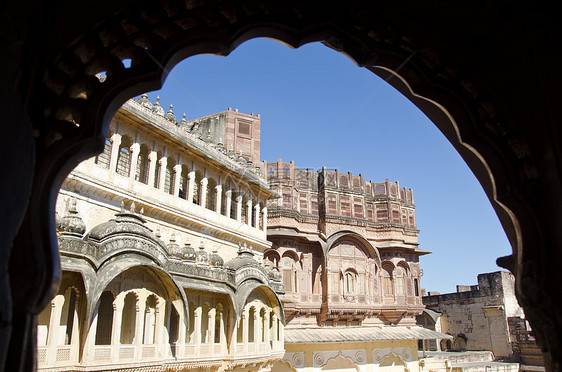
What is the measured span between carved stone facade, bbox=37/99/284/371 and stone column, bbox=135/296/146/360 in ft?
0.09

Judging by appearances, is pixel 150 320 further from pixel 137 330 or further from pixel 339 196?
pixel 339 196

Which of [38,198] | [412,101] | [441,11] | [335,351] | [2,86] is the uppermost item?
[441,11]

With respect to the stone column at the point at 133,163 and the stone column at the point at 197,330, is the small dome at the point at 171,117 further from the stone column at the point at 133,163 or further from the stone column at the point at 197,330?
the stone column at the point at 197,330

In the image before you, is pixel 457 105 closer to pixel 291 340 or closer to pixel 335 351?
pixel 291 340

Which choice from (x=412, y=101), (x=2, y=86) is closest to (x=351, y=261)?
(x=412, y=101)

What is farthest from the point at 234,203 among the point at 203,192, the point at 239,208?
the point at 203,192

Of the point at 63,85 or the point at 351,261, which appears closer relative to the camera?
the point at 63,85

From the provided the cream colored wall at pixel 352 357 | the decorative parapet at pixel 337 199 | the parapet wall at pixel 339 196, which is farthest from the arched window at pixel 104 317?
the parapet wall at pixel 339 196

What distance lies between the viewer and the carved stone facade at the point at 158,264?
35.6 feet

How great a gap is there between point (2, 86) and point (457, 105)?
2960 millimetres

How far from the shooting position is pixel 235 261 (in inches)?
656

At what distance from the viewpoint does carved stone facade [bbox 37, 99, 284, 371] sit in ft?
35.6

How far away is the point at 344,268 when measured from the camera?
25.8 metres

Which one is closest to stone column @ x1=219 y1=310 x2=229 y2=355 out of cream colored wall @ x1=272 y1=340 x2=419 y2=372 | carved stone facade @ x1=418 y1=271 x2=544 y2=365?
cream colored wall @ x1=272 y1=340 x2=419 y2=372
